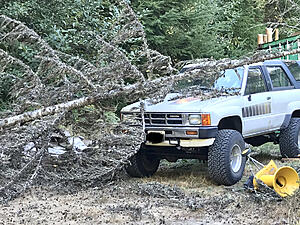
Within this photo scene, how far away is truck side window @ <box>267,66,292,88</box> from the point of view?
755 cm

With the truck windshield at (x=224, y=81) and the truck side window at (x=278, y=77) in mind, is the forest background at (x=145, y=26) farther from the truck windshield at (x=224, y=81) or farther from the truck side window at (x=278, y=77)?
the truck windshield at (x=224, y=81)

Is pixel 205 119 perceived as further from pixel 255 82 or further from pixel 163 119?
pixel 255 82

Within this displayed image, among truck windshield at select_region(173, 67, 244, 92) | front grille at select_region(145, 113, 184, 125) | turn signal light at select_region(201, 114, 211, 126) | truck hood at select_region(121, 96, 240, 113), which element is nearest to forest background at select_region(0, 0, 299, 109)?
truck hood at select_region(121, 96, 240, 113)

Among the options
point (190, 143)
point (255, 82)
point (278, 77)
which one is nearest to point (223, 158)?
point (190, 143)

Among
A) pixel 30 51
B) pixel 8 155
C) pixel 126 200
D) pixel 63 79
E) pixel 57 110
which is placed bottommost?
pixel 126 200

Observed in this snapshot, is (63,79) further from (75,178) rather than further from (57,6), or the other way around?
(57,6)

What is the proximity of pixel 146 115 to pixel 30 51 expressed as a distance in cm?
342

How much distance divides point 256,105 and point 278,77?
1.23 metres

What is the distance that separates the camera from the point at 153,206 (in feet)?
16.8

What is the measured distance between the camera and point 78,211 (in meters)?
4.90

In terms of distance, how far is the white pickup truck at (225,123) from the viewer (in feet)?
19.5

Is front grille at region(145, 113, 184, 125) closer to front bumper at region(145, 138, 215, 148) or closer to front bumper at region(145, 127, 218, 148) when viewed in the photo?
front bumper at region(145, 127, 218, 148)

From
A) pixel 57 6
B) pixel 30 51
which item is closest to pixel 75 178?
pixel 30 51

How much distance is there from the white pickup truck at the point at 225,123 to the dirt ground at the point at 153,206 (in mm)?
469
